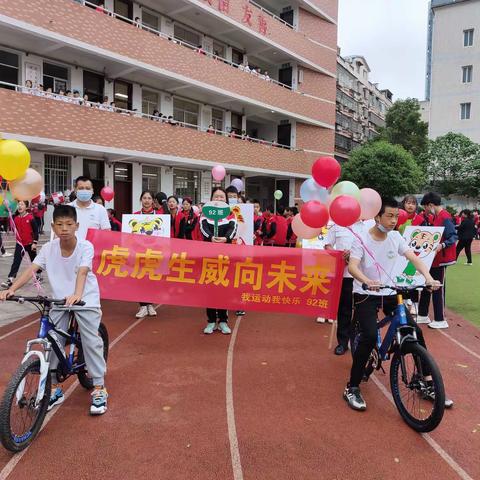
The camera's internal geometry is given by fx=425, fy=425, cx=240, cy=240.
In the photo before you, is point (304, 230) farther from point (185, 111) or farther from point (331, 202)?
point (185, 111)

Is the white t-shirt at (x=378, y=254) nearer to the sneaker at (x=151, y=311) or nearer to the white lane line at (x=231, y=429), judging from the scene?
the white lane line at (x=231, y=429)

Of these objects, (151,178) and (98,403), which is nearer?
(98,403)

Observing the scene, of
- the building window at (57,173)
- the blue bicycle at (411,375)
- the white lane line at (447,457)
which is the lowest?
the white lane line at (447,457)

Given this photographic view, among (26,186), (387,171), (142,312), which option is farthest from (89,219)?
(387,171)

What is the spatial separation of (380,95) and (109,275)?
60.3 metres

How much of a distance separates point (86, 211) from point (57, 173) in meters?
10.3

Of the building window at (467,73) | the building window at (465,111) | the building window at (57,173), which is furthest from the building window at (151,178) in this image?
the building window at (467,73)

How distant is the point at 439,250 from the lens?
6121 millimetres

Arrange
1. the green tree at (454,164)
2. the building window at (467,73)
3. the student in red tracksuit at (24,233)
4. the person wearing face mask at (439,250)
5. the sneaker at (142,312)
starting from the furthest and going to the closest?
the building window at (467,73) → the green tree at (454,164) → the student in red tracksuit at (24,233) → the sneaker at (142,312) → the person wearing face mask at (439,250)

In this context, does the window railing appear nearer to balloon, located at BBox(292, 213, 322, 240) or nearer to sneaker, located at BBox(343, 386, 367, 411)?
balloon, located at BBox(292, 213, 322, 240)

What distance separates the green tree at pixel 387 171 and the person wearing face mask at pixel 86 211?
2673cm

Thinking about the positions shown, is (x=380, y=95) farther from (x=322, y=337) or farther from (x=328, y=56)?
(x=322, y=337)

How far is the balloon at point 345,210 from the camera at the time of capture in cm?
402

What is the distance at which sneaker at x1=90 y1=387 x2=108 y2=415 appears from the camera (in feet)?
11.6
